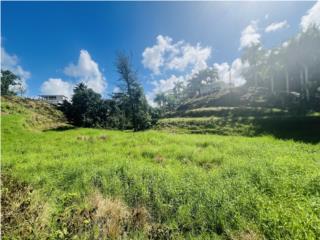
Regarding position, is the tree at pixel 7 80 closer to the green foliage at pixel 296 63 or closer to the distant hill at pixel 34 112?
the distant hill at pixel 34 112

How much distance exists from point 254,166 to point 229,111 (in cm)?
3403

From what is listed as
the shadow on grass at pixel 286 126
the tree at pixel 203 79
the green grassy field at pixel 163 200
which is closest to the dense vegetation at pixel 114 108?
the shadow on grass at pixel 286 126

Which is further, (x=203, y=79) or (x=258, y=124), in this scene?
(x=203, y=79)

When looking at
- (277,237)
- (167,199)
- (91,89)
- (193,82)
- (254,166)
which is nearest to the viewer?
(277,237)

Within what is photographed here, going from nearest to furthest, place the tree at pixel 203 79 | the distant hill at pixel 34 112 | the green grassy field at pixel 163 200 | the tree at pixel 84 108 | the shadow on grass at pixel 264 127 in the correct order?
the green grassy field at pixel 163 200, the shadow on grass at pixel 264 127, the distant hill at pixel 34 112, the tree at pixel 84 108, the tree at pixel 203 79

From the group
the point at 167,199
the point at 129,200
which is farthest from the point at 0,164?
the point at 167,199

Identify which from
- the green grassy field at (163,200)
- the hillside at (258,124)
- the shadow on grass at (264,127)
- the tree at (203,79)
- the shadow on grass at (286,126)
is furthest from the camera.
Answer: the tree at (203,79)

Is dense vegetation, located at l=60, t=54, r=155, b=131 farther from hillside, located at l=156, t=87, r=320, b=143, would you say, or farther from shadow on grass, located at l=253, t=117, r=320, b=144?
shadow on grass, located at l=253, t=117, r=320, b=144

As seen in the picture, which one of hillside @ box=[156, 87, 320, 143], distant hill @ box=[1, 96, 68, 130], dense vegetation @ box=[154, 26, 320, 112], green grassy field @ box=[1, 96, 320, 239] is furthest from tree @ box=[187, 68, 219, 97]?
green grassy field @ box=[1, 96, 320, 239]

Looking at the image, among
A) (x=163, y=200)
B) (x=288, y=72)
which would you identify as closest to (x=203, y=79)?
(x=288, y=72)

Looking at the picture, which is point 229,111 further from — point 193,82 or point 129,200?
point 193,82

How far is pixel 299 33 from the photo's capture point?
39.5 m

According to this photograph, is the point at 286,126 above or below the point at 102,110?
below

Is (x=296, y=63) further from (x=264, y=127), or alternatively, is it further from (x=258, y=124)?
(x=264, y=127)
